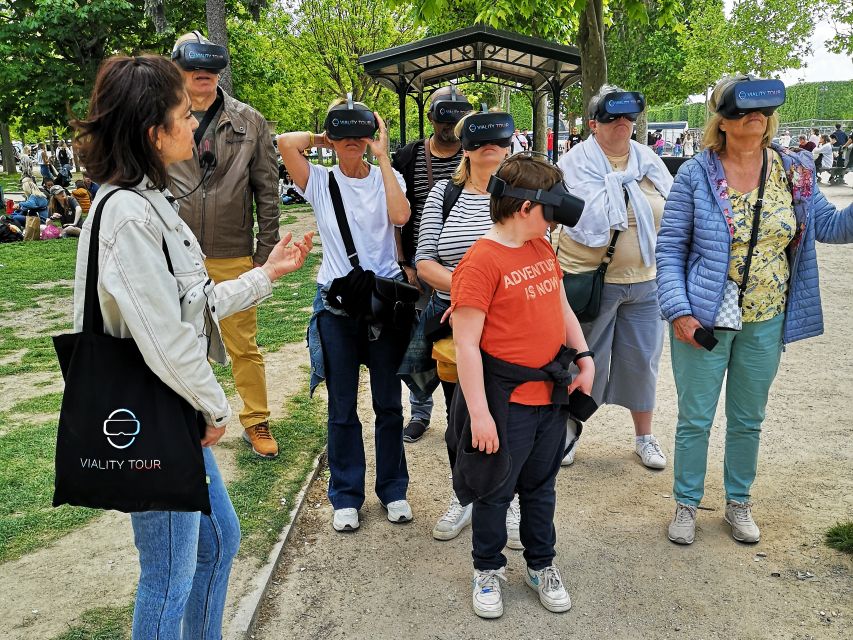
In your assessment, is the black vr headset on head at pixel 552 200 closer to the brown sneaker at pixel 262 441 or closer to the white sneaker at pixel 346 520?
the white sneaker at pixel 346 520

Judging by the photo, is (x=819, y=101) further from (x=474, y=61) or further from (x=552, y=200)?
(x=552, y=200)

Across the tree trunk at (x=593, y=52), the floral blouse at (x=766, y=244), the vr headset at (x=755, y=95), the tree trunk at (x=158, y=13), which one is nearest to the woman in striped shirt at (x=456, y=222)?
the vr headset at (x=755, y=95)

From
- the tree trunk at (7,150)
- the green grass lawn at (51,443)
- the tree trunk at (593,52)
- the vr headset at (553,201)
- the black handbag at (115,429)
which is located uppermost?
the tree trunk at (7,150)

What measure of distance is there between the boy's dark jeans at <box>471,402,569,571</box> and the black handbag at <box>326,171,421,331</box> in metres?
0.89

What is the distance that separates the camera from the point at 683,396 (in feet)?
11.9

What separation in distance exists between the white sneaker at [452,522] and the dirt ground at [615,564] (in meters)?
0.05

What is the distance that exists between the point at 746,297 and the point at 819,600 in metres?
1.30

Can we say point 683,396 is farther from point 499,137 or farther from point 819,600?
point 499,137

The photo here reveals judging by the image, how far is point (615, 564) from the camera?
11.3ft

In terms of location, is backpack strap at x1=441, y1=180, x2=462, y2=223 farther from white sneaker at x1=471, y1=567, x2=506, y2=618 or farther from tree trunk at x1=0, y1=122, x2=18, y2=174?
tree trunk at x1=0, y1=122, x2=18, y2=174

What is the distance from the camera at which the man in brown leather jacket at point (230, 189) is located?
164 inches

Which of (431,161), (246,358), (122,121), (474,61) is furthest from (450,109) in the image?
(474,61)

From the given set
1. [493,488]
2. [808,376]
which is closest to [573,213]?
[493,488]

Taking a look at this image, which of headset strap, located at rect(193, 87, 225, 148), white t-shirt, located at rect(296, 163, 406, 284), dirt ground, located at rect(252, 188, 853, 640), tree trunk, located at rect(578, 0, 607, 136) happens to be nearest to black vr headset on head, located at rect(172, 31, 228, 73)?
headset strap, located at rect(193, 87, 225, 148)
